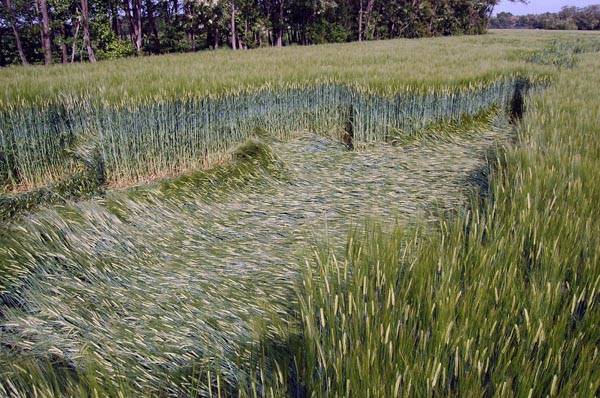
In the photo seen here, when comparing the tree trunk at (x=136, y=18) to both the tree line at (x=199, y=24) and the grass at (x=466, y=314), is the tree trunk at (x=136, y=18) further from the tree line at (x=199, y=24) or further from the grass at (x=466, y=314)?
the grass at (x=466, y=314)

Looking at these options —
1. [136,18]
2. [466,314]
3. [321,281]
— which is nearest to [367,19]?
[136,18]

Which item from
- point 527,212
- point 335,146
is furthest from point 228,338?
point 335,146

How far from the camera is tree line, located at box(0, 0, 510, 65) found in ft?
61.5

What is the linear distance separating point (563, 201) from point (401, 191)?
5.72ft

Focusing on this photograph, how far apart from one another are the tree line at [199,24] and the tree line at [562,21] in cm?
2879

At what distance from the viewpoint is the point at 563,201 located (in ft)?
6.04

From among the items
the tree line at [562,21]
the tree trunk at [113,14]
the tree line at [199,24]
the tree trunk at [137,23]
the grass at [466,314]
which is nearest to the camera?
the grass at [466,314]

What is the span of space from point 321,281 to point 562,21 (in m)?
88.7

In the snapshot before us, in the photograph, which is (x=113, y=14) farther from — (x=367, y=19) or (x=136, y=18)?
(x=367, y=19)

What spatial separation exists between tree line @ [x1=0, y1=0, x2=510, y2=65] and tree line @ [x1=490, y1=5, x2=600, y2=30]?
28793 mm

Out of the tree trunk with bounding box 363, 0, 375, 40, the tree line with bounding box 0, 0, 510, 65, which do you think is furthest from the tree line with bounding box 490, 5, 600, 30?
the tree trunk with bounding box 363, 0, 375, 40

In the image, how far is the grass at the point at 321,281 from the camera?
1.00m

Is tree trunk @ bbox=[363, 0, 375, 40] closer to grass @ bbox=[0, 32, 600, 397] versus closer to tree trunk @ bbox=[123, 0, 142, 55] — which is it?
tree trunk @ bbox=[123, 0, 142, 55]

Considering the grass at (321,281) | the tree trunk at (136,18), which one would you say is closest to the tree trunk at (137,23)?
the tree trunk at (136,18)
